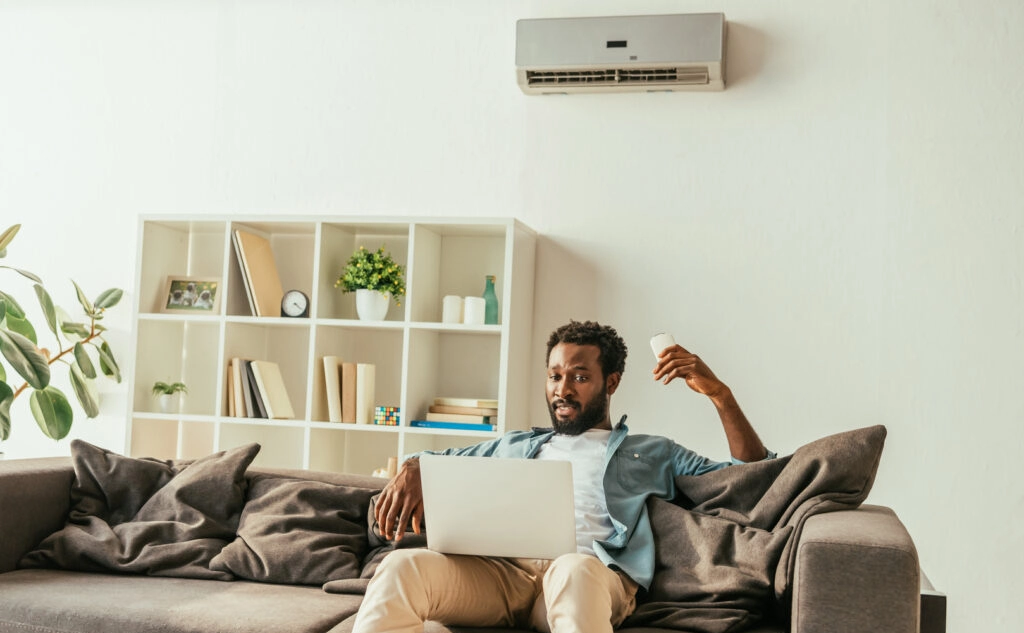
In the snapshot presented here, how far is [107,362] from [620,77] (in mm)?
2315

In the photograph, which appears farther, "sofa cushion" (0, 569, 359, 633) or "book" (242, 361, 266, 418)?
"book" (242, 361, 266, 418)

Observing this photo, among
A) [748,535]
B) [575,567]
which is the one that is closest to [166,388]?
[575,567]

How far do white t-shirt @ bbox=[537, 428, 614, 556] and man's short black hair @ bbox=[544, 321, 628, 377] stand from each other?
7.8 inches

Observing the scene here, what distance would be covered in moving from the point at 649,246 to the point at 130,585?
84.8 inches

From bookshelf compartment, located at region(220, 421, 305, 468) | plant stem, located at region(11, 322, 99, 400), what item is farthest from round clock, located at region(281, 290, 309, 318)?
plant stem, located at region(11, 322, 99, 400)

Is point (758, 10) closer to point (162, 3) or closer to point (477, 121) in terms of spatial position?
point (477, 121)

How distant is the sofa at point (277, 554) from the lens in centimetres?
206

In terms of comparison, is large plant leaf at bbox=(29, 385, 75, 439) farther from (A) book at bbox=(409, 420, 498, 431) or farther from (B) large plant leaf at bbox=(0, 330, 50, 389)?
(A) book at bbox=(409, 420, 498, 431)

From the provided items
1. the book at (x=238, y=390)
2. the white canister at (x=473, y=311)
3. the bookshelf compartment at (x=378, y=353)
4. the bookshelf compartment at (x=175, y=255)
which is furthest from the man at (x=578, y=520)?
the bookshelf compartment at (x=175, y=255)

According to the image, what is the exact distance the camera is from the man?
2244 mm

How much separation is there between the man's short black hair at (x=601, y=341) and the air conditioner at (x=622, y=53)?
124 centimetres

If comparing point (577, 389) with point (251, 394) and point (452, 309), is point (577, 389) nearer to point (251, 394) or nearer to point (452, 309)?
point (452, 309)

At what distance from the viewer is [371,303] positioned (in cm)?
390

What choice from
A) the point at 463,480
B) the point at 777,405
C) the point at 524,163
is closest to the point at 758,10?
the point at 524,163
